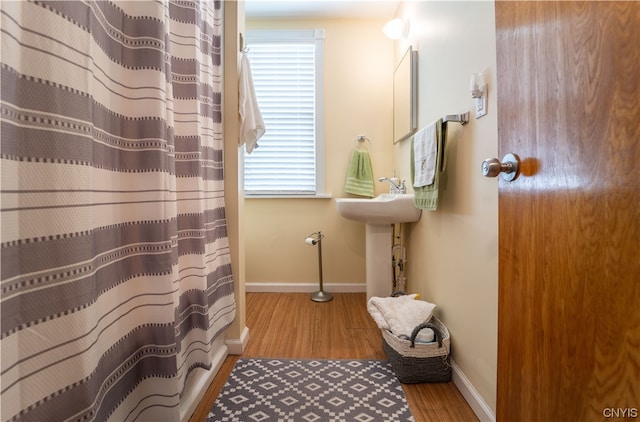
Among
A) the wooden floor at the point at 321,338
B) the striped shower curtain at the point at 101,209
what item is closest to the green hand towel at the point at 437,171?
the wooden floor at the point at 321,338

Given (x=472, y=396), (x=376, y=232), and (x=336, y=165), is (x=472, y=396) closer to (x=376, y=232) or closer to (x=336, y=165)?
(x=376, y=232)

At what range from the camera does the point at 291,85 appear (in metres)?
2.79

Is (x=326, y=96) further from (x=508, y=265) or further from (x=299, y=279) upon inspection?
(x=508, y=265)

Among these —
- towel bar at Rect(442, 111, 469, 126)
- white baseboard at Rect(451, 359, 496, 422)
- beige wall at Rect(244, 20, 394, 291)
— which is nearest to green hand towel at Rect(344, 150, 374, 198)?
beige wall at Rect(244, 20, 394, 291)

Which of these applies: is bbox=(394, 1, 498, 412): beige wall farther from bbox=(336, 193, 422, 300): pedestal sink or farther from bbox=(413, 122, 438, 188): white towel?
bbox=(336, 193, 422, 300): pedestal sink

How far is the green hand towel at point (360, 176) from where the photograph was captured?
8.75ft

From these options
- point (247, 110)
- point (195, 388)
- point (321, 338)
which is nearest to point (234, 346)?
point (195, 388)

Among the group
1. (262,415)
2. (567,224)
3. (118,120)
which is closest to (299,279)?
(262,415)

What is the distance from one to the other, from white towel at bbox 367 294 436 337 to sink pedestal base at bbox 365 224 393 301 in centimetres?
42

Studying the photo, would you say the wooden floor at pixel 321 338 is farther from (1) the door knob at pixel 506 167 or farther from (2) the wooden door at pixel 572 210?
(1) the door knob at pixel 506 167

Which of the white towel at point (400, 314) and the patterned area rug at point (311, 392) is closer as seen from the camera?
the patterned area rug at point (311, 392)

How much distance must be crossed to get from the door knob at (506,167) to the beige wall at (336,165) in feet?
6.70

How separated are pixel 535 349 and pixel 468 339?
2.45 feet

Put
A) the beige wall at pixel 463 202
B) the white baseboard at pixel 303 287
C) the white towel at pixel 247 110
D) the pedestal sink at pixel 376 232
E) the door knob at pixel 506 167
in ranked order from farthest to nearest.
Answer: the white baseboard at pixel 303 287 < the pedestal sink at pixel 376 232 < the white towel at pixel 247 110 < the beige wall at pixel 463 202 < the door knob at pixel 506 167
